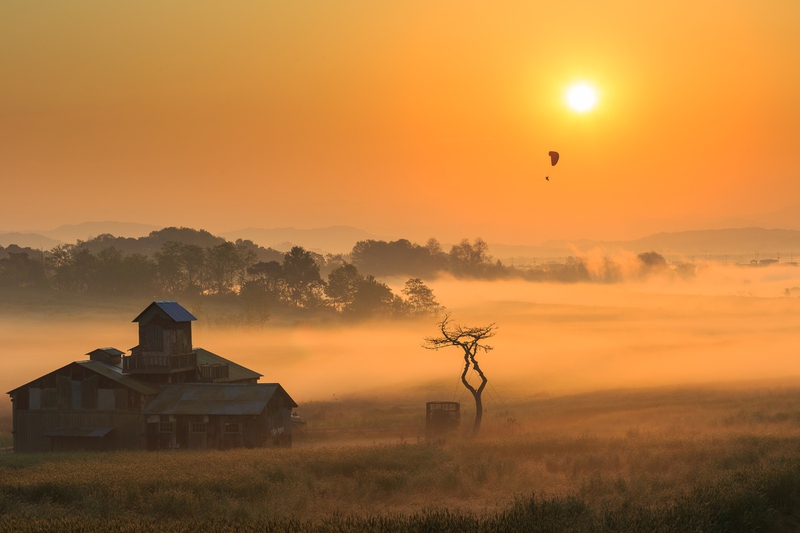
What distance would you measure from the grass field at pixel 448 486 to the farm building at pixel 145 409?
6.29 meters

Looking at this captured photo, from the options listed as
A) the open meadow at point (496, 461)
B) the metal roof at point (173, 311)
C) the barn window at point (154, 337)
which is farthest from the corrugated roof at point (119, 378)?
the open meadow at point (496, 461)

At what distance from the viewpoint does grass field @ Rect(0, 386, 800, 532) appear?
20.9m

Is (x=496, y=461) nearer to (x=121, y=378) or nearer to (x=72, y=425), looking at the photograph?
(x=121, y=378)

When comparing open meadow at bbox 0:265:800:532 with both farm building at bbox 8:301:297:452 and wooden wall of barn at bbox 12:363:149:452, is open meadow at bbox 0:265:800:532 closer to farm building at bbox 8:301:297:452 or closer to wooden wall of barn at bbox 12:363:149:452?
farm building at bbox 8:301:297:452

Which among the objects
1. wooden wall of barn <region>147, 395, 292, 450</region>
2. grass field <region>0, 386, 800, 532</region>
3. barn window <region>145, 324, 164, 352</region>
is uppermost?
barn window <region>145, 324, 164, 352</region>

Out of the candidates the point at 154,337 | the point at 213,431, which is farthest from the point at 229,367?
the point at 213,431

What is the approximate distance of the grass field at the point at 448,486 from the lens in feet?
68.4

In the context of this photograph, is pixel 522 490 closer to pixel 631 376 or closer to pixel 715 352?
pixel 631 376

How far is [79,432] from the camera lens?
4956 cm

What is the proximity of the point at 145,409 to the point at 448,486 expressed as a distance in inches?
1037

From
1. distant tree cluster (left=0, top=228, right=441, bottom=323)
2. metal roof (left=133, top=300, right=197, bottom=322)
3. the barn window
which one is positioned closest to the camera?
metal roof (left=133, top=300, right=197, bottom=322)

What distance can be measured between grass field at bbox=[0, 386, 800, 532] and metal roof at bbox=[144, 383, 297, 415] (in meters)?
7.11

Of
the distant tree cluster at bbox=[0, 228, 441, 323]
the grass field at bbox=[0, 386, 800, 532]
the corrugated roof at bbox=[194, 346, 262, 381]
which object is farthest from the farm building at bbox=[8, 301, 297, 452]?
the distant tree cluster at bbox=[0, 228, 441, 323]

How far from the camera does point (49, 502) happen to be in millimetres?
27297
